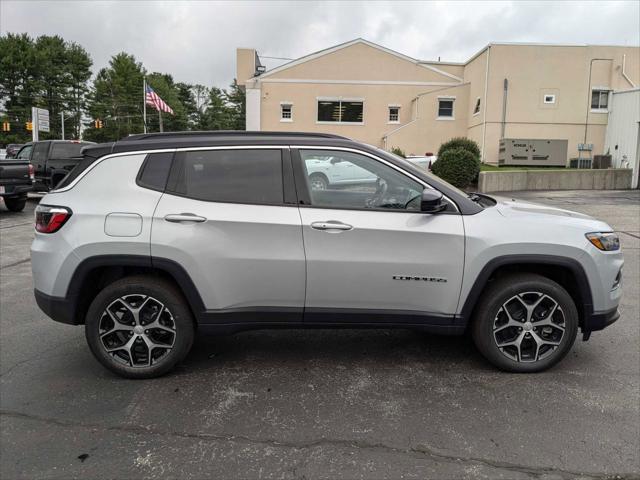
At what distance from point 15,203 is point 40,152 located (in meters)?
3.09

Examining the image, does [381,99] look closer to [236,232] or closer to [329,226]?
[329,226]

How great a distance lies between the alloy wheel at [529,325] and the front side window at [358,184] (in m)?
1.06

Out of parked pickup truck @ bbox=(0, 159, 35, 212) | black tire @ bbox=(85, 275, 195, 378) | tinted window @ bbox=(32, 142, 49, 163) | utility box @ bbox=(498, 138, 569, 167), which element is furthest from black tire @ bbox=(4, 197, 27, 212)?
utility box @ bbox=(498, 138, 569, 167)

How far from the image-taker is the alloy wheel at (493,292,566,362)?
383 centimetres

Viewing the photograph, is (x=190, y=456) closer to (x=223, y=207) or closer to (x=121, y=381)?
(x=121, y=381)

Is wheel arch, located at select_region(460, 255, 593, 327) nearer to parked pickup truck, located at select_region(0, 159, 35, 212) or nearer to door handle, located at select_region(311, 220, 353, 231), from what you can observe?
door handle, located at select_region(311, 220, 353, 231)

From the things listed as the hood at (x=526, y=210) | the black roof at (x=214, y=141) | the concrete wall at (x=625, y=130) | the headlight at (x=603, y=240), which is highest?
the concrete wall at (x=625, y=130)

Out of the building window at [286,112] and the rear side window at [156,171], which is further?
the building window at [286,112]

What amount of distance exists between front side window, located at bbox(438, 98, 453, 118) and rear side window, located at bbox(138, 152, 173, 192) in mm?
30089

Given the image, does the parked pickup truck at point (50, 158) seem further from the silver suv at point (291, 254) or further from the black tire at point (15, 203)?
the silver suv at point (291, 254)

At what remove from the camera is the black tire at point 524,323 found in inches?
149

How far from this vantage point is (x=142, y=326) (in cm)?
380

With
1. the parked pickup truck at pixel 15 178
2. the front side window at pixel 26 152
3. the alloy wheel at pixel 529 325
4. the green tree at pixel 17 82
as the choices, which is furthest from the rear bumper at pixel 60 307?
the green tree at pixel 17 82

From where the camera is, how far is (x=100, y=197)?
3750 mm
